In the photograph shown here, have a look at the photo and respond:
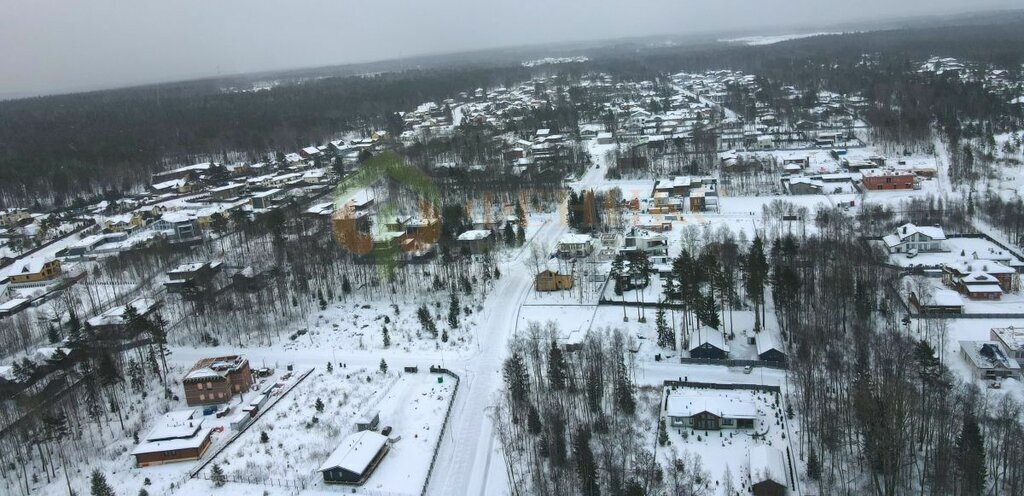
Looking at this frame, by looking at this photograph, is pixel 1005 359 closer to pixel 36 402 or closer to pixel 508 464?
pixel 508 464

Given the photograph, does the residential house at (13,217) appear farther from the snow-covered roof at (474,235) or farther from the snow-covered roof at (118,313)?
the snow-covered roof at (474,235)

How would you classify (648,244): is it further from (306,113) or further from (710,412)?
(306,113)

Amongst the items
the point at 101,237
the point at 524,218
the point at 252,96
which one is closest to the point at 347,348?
the point at 524,218

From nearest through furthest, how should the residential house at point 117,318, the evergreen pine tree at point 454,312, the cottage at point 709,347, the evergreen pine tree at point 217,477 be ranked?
the evergreen pine tree at point 217,477, the cottage at point 709,347, the evergreen pine tree at point 454,312, the residential house at point 117,318

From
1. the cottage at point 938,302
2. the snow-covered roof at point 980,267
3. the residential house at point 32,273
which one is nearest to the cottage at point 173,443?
the residential house at point 32,273

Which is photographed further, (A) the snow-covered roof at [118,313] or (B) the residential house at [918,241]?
(B) the residential house at [918,241]

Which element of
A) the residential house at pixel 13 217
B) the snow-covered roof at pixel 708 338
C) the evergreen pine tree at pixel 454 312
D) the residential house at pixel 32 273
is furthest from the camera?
the residential house at pixel 13 217

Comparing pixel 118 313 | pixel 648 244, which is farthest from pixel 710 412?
pixel 118 313
